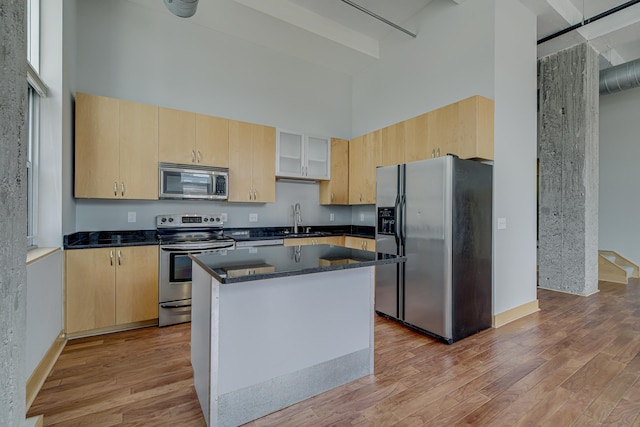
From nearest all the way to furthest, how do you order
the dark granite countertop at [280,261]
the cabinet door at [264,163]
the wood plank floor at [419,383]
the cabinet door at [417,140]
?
the dark granite countertop at [280,261], the wood plank floor at [419,383], the cabinet door at [417,140], the cabinet door at [264,163]

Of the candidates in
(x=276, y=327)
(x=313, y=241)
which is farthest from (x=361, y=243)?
(x=276, y=327)

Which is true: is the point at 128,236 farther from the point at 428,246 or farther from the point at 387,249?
the point at 428,246

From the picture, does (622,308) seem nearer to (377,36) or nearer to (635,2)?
(635,2)

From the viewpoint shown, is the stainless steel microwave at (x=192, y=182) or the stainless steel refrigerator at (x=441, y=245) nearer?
the stainless steel refrigerator at (x=441, y=245)

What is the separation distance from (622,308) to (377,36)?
191 inches

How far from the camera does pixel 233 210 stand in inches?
163

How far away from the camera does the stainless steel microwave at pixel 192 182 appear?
338cm

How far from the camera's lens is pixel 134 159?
3240 mm

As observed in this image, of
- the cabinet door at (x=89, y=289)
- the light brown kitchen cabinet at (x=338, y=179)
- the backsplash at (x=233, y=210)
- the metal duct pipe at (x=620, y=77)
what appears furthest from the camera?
the light brown kitchen cabinet at (x=338, y=179)

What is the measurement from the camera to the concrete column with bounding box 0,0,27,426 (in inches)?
41.3

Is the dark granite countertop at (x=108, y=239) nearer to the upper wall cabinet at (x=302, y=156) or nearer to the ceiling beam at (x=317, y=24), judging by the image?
the upper wall cabinet at (x=302, y=156)

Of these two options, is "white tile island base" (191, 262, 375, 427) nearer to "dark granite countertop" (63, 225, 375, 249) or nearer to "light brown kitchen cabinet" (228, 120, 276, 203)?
"dark granite countertop" (63, 225, 375, 249)

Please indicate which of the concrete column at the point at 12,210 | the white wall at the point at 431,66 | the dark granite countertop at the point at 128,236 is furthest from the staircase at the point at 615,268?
the concrete column at the point at 12,210

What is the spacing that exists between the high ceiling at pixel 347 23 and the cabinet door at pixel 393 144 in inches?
56.6
